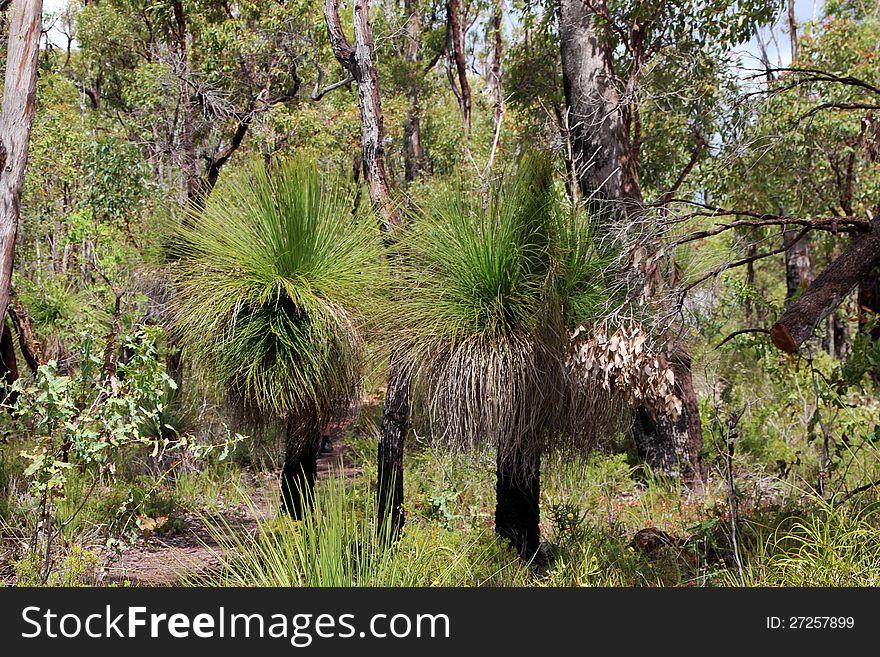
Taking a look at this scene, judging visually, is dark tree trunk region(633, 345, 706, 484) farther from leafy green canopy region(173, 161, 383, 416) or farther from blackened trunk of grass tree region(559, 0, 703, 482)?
leafy green canopy region(173, 161, 383, 416)

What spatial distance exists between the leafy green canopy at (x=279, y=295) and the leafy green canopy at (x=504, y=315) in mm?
726

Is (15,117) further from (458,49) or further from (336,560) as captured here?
(458,49)

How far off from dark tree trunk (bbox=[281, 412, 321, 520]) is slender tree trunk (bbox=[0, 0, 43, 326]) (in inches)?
88.7

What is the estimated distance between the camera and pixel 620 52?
9.48 metres

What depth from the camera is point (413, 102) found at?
19.2m

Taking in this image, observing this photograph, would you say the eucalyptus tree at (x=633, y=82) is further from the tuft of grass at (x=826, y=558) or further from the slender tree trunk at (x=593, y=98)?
the tuft of grass at (x=826, y=558)

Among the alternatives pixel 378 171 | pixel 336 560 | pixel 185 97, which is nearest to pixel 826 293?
pixel 336 560

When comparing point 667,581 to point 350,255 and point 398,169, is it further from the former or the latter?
point 398,169

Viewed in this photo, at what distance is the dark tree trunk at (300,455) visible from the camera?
5.84 meters

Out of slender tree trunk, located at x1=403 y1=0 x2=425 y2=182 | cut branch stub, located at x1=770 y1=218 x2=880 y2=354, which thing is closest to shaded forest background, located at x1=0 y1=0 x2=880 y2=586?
cut branch stub, located at x1=770 y1=218 x2=880 y2=354

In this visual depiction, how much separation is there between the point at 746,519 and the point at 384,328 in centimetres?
279

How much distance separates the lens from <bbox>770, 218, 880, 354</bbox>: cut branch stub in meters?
3.83

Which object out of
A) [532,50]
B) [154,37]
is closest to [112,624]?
Result: [532,50]

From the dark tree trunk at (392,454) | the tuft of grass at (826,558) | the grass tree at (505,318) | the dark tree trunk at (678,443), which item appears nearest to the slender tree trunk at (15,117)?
the dark tree trunk at (392,454)
